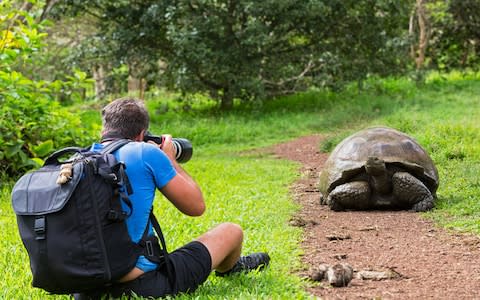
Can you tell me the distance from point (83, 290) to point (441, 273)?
2.14 meters

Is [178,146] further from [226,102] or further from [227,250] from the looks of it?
[226,102]

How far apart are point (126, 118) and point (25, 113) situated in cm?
535

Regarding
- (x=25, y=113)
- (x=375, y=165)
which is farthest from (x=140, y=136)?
(x=25, y=113)

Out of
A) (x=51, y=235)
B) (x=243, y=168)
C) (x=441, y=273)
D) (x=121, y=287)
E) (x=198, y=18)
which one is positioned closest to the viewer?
(x=51, y=235)

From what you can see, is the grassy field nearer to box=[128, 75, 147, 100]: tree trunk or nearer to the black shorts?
the black shorts

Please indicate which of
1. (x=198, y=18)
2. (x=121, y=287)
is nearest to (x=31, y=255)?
(x=121, y=287)

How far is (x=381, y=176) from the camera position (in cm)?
635

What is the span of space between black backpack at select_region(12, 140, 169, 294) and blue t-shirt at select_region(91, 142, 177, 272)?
4.5 inches

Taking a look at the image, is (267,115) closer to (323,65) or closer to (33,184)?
(323,65)

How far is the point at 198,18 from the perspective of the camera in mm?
13586

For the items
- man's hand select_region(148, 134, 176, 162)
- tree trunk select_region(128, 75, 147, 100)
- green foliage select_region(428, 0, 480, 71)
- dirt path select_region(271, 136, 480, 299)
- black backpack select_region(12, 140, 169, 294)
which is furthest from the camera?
tree trunk select_region(128, 75, 147, 100)

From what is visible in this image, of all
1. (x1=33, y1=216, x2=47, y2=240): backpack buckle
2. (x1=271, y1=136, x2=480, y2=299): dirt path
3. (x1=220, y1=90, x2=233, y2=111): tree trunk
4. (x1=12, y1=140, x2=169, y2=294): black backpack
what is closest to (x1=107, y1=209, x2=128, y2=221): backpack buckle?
(x1=12, y1=140, x2=169, y2=294): black backpack

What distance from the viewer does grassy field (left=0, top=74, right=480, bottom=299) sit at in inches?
173

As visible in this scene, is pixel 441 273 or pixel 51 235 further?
pixel 441 273
